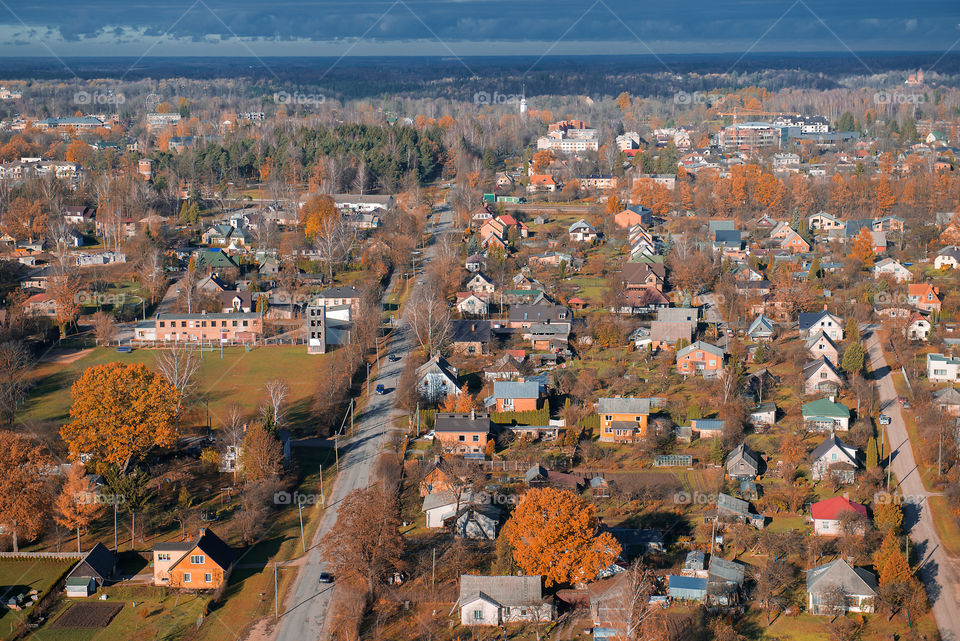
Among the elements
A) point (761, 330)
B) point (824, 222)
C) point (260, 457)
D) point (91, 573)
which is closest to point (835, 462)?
point (761, 330)

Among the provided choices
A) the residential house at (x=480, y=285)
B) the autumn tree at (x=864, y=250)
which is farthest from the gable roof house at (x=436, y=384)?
the autumn tree at (x=864, y=250)

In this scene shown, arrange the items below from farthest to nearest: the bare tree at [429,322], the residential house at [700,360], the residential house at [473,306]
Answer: the residential house at [473,306] < the bare tree at [429,322] < the residential house at [700,360]

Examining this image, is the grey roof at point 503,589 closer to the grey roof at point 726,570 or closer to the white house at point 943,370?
the grey roof at point 726,570

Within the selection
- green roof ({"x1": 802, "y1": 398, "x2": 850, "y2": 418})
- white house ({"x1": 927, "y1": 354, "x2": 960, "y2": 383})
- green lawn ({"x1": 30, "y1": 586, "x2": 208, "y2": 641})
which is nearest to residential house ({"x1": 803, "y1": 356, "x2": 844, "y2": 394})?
green roof ({"x1": 802, "y1": 398, "x2": 850, "y2": 418})

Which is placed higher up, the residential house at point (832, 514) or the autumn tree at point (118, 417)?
the autumn tree at point (118, 417)

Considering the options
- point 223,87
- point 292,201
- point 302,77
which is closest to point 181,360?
point 292,201

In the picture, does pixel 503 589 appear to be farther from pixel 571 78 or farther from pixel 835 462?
pixel 571 78

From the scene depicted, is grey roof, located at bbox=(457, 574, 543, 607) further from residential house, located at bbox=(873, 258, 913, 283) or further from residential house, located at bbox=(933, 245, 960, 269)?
residential house, located at bbox=(933, 245, 960, 269)
